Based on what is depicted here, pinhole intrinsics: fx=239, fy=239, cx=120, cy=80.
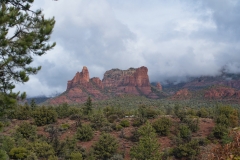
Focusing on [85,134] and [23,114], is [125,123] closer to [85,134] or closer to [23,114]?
[85,134]

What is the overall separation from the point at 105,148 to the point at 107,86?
155m

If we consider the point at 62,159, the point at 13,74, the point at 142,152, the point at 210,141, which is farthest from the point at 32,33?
the point at 210,141

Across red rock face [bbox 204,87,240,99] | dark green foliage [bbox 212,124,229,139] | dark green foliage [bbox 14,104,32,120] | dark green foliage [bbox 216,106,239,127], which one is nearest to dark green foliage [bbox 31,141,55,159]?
dark green foliage [bbox 14,104,32,120]

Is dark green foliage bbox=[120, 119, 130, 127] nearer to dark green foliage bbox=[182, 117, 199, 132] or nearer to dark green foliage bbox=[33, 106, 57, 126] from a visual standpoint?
dark green foliage bbox=[182, 117, 199, 132]

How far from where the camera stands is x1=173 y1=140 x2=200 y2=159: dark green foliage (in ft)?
86.1

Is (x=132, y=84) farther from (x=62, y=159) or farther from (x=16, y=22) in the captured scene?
(x=16, y=22)

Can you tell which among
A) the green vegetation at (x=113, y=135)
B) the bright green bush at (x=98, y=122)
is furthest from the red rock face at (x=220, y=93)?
the bright green bush at (x=98, y=122)

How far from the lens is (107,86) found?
182 m

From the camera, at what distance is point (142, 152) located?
22.6 metres

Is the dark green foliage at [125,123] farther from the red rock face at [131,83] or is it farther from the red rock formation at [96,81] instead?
the red rock face at [131,83]

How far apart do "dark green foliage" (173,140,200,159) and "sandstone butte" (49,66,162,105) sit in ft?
377

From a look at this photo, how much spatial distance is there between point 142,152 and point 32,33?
58.4 ft

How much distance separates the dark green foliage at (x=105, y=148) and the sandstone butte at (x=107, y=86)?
11148 centimetres

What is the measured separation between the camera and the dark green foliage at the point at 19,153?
2431 cm
